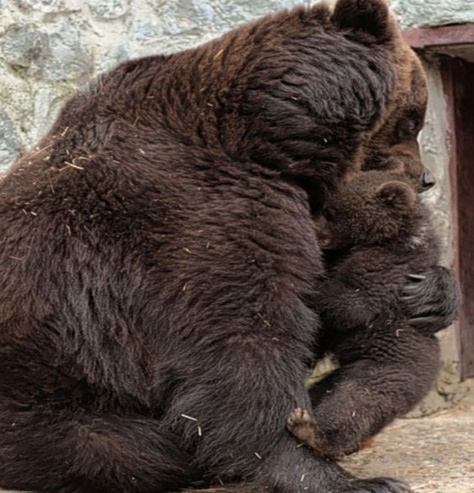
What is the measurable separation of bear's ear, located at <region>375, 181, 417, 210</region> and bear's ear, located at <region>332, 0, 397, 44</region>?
54cm

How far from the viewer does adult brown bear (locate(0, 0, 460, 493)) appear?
4.05m

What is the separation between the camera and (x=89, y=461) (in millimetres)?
4137

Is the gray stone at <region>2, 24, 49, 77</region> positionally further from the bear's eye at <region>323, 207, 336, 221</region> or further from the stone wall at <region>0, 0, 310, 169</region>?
the bear's eye at <region>323, 207, 336, 221</region>

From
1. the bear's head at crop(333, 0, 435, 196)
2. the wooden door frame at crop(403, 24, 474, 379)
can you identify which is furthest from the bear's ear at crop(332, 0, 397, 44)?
the wooden door frame at crop(403, 24, 474, 379)

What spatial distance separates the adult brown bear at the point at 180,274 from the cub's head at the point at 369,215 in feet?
0.38

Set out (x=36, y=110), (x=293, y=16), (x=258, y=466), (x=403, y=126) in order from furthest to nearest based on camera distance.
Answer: (x=36, y=110), (x=403, y=126), (x=293, y=16), (x=258, y=466)

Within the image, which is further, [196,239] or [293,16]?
[293,16]

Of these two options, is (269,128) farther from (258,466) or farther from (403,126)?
(258,466)

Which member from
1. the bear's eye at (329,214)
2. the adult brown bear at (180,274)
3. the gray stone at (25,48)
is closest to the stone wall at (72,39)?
the gray stone at (25,48)

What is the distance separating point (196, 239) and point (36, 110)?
225 cm

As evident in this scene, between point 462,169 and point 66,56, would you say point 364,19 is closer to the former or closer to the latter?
point 66,56

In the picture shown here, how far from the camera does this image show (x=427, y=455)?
Result: 5.10 meters

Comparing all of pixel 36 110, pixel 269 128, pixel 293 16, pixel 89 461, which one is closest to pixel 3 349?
pixel 89 461

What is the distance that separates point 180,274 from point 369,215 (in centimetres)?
77
